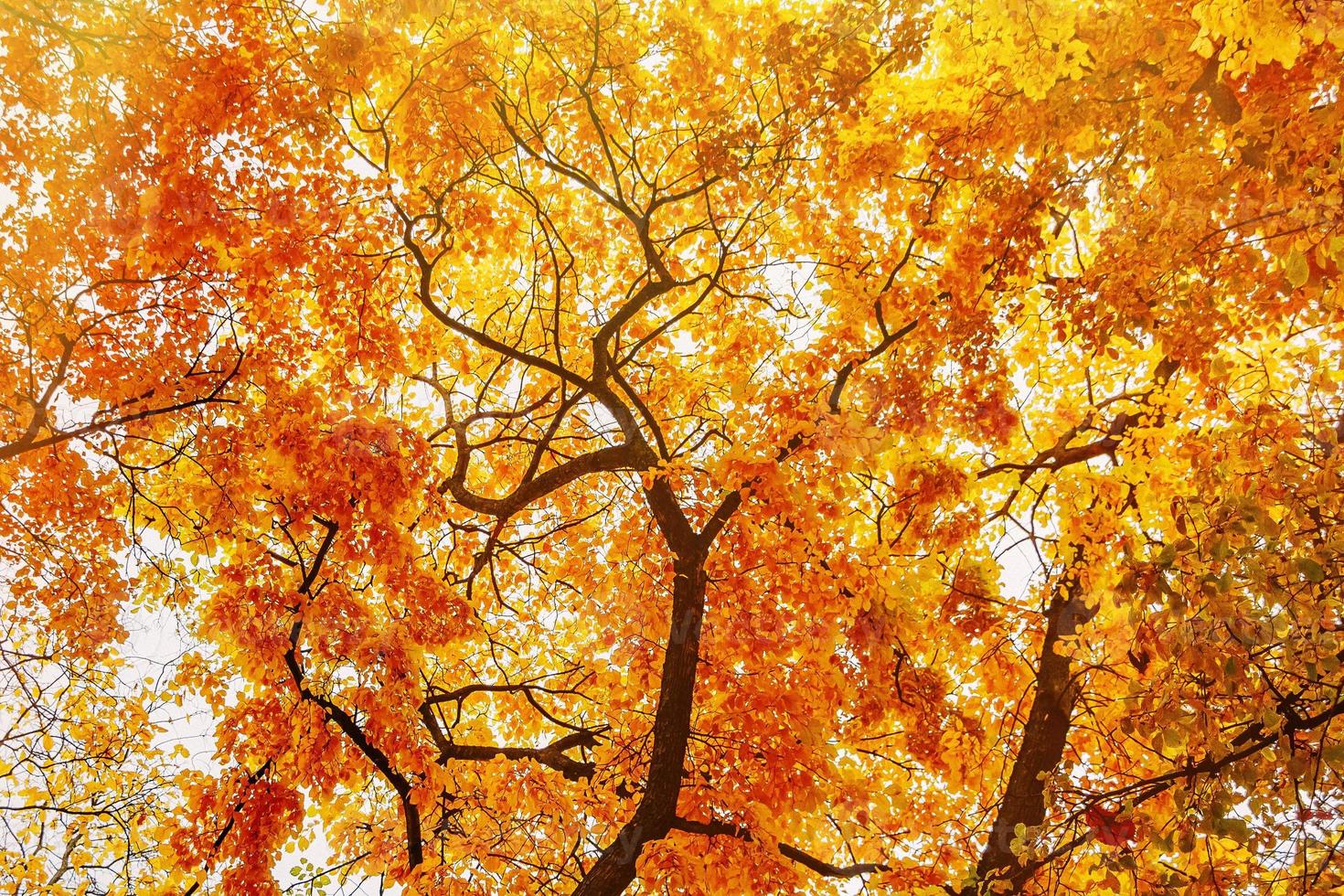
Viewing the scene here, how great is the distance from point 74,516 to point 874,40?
355 inches

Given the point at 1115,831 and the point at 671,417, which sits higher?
the point at 671,417

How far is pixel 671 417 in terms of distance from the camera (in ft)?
29.9

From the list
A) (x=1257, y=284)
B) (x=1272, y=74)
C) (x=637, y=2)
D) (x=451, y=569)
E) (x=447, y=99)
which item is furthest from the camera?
(x=451, y=569)

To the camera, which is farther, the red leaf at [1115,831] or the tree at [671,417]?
the tree at [671,417]

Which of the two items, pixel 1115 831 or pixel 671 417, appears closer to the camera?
pixel 1115 831

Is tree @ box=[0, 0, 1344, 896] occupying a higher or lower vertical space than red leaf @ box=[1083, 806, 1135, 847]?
higher

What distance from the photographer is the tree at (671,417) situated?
580cm

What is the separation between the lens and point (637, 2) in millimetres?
7641

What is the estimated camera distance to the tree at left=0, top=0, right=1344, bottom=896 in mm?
5805

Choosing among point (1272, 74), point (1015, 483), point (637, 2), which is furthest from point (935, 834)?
point (637, 2)

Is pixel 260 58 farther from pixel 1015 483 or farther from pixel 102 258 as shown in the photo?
pixel 1015 483

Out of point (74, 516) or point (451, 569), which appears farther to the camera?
point (451, 569)

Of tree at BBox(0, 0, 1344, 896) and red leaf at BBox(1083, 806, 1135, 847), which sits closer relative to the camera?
red leaf at BBox(1083, 806, 1135, 847)

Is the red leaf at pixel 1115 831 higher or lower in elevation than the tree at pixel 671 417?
lower
